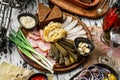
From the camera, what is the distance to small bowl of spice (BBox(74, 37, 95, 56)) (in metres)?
2.02

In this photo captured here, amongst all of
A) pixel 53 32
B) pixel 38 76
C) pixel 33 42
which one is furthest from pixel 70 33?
pixel 38 76

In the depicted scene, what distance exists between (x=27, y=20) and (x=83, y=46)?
35 cm

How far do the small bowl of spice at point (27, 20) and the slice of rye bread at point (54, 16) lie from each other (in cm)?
6

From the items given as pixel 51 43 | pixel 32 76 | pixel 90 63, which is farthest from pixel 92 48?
pixel 32 76

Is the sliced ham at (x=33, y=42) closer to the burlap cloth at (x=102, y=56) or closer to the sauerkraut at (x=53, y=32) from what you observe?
the sauerkraut at (x=53, y=32)

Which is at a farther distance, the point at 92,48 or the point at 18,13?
the point at 18,13

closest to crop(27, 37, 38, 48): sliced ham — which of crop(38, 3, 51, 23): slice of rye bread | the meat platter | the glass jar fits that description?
the meat platter

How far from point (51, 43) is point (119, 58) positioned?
0.37 meters

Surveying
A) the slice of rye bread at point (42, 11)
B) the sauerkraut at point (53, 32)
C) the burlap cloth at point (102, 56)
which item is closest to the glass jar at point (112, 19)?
the burlap cloth at point (102, 56)

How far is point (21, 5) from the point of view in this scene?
2.23 meters

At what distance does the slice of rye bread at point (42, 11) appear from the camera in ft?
7.00

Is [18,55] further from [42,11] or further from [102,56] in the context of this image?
[102,56]

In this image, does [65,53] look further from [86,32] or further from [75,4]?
[75,4]

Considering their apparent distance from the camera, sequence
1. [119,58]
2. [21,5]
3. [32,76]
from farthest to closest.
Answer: [21,5], [119,58], [32,76]
